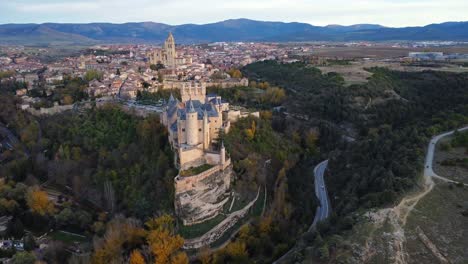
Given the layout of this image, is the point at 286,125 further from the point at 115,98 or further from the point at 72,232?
the point at 72,232

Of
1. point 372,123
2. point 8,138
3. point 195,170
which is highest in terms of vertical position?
point 372,123

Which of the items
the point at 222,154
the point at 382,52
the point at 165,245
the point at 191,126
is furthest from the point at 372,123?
the point at 382,52

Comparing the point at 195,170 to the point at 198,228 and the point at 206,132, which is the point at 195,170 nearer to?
the point at 206,132

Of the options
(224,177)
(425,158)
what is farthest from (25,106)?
(425,158)

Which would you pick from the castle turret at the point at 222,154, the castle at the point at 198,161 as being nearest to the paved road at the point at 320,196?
the castle at the point at 198,161

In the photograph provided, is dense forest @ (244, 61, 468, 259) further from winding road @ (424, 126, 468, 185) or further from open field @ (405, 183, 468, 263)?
open field @ (405, 183, 468, 263)
